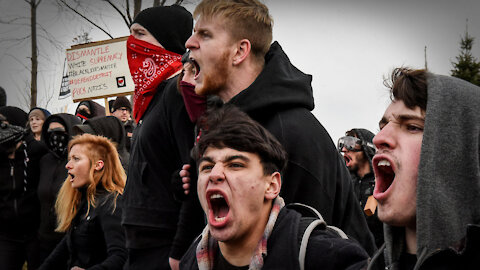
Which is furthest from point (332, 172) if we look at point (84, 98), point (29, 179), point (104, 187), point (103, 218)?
point (84, 98)

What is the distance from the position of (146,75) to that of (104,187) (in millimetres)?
1681

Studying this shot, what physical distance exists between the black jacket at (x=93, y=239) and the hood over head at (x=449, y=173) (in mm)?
3278

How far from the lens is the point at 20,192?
7055 mm

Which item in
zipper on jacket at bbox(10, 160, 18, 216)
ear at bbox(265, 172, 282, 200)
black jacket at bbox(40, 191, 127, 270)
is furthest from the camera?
zipper on jacket at bbox(10, 160, 18, 216)

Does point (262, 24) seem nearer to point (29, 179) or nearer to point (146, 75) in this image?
point (146, 75)

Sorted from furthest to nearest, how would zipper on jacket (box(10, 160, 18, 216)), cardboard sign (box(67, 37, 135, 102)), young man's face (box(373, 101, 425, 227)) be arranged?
cardboard sign (box(67, 37, 135, 102)) < zipper on jacket (box(10, 160, 18, 216)) < young man's face (box(373, 101, 425, 227))

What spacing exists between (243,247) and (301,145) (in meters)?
0.64

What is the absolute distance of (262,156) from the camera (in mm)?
2809

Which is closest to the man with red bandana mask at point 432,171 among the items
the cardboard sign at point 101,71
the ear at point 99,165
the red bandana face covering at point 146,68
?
the red bandana face covering at point 146,68

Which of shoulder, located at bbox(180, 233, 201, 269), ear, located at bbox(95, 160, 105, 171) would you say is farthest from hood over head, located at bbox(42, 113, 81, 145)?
shoulder, located at bbox(180, 233, 201, 269)

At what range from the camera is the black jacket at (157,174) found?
3641mm

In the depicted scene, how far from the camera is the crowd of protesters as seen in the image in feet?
6.42

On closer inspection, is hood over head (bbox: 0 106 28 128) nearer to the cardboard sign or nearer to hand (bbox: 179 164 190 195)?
the cardboard sign

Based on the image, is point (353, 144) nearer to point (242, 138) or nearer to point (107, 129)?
point (107, 129)
